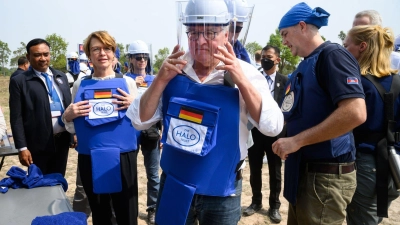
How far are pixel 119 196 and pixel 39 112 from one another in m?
1.23

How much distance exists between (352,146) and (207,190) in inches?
38.0

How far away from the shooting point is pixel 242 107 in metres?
1.52

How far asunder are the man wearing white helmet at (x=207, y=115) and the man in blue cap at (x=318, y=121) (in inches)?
13.3

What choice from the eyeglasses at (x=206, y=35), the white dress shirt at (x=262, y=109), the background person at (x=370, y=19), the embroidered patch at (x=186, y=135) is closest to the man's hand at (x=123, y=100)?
the white dress shirt at (x=262, y=109)

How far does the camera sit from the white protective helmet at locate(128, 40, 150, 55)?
3.78 m

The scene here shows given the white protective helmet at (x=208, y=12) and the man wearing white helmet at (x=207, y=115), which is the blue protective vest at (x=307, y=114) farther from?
the white protective helmet at (x=208, y=12)

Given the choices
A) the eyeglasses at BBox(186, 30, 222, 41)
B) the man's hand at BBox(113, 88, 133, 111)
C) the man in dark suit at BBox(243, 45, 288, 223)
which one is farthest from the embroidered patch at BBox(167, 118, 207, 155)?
the man in dark suit at BBox(243, 45, 288, 223)

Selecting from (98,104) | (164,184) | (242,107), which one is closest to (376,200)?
(242,107)

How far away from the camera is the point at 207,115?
1443 millimetres

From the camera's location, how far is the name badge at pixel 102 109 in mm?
2453

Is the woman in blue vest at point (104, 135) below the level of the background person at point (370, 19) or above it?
below

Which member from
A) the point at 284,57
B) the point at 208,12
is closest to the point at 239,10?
the point at 208,12

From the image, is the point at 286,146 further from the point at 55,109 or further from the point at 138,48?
the point at 138,48

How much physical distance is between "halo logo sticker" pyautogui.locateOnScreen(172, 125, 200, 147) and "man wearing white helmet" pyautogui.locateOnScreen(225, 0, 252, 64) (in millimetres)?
508
